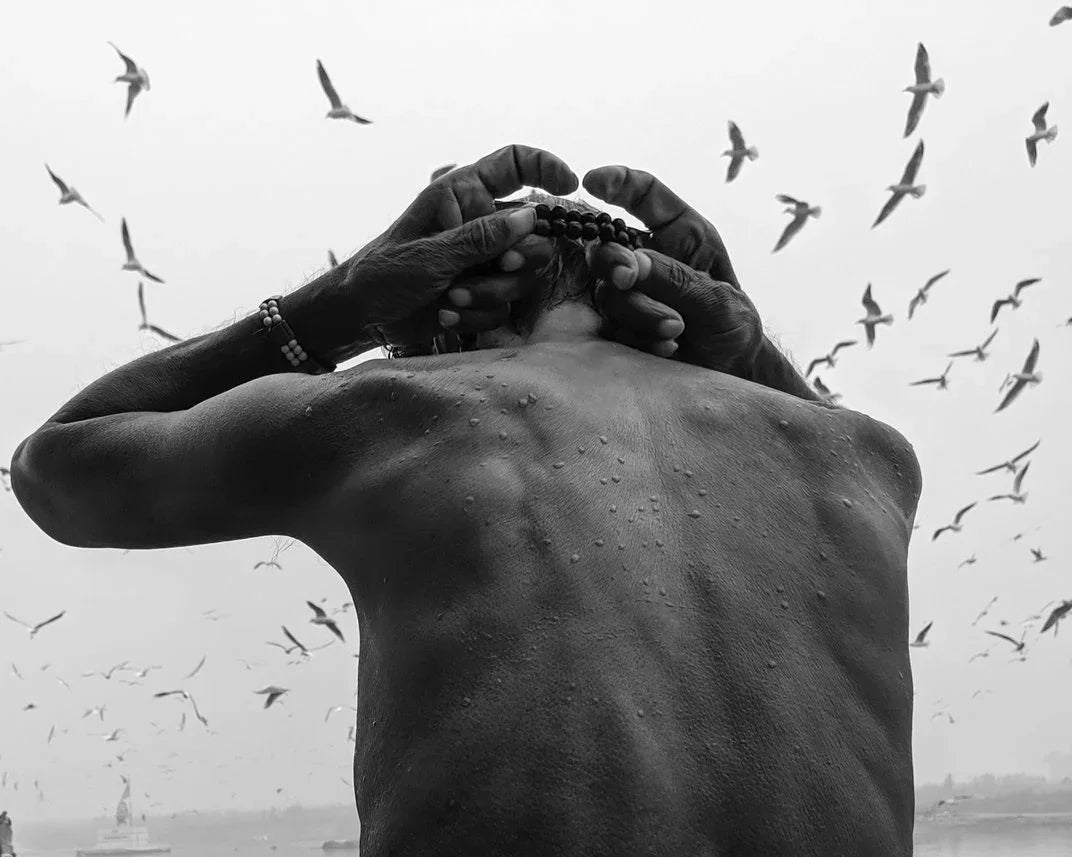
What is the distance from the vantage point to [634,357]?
1.53 m

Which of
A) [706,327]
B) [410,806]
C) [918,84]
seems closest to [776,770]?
[410,806]

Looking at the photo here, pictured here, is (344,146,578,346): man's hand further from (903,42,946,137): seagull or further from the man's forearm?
(903,42,946,137): seagull

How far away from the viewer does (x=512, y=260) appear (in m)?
1.51

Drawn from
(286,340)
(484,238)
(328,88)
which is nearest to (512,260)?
(484,238)

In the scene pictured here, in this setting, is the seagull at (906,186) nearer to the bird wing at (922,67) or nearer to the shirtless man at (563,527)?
the bird wing at (922,67)

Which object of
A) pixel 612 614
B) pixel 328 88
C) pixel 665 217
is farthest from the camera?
pixel 328 88

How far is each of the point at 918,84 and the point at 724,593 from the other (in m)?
6.77

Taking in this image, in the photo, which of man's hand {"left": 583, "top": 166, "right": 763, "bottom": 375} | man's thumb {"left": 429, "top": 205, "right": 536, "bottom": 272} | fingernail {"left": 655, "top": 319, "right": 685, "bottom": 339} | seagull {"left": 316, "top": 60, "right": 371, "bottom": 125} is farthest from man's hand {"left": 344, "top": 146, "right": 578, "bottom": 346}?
seagull {"left": 316, "top": 60, "right": 371, "bottom": 125}

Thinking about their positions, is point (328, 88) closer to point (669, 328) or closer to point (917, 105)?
point (917, 105)

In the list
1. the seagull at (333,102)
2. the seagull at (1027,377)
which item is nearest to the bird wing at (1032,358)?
the seagull at (1027,377)

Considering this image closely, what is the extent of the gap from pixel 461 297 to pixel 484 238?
0.08 metres

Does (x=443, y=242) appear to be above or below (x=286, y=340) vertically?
above

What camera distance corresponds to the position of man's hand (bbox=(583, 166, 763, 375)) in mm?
1536

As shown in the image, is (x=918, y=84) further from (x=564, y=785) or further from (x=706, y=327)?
(x=564, y=785)
